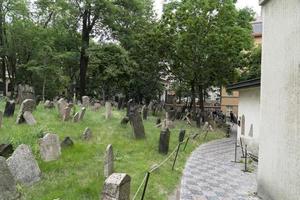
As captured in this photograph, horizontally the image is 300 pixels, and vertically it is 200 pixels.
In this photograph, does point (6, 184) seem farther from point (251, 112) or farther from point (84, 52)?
point (84, 52)

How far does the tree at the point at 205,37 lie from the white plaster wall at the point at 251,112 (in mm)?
6932

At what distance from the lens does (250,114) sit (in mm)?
16781

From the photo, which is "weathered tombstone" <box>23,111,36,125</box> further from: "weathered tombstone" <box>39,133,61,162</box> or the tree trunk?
the tree trunk

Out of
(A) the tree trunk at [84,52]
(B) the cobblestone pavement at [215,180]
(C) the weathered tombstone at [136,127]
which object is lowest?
(B) the cobblestone pavement at [215,180]

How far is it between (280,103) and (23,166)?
5.90 metres

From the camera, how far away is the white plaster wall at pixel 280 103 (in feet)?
22.8

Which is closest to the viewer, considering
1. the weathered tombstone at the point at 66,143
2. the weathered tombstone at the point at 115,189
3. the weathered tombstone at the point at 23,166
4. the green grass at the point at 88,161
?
the weathered tombstone at the point at 115,189

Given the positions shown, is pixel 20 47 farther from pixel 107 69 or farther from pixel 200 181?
pixel 200 181

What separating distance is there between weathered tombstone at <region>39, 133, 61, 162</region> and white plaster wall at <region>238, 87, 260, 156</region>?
1018cm

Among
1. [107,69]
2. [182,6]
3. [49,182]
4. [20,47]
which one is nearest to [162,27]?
[182,6]

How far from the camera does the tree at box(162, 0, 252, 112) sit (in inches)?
947

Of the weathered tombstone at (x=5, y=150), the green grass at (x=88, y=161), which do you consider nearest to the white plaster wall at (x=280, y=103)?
the green grass at (x=88, y=161)

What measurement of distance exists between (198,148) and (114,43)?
62.0 ft

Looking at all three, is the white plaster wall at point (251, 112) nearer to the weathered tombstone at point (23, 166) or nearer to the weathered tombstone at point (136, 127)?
the weathered tombstone at point (136, 127)
